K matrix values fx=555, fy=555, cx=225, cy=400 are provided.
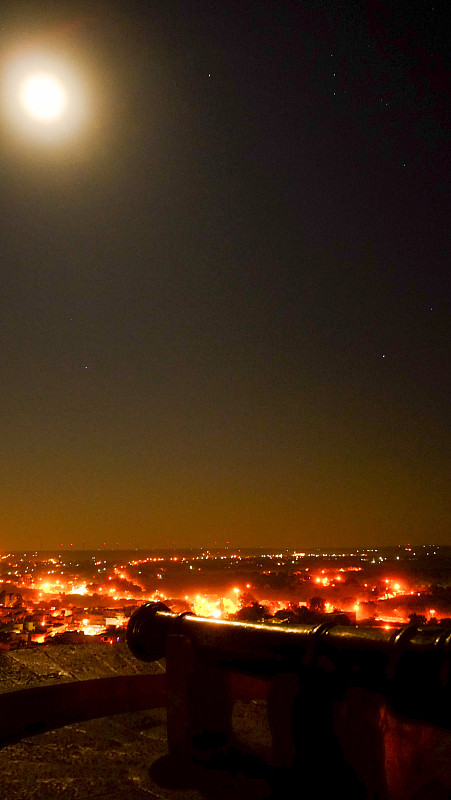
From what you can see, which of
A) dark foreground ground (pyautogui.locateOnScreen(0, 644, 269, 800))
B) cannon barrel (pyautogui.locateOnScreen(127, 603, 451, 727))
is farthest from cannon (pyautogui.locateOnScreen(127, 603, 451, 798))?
dark foreground ground (pyautogui.locateOnScreen(0, 644, 269, 800))

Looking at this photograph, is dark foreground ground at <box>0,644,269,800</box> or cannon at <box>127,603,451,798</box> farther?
dark foreground ground at <box>0,644,269,800</box>

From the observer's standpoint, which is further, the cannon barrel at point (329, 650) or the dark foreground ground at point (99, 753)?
the dark foreground ground at point (99, 753)

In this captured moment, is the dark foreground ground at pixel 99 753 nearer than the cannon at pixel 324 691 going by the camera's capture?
No

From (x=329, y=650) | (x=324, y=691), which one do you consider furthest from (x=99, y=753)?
(x=329, y=650)

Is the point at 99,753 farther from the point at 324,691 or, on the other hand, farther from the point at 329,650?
the point at 329,650

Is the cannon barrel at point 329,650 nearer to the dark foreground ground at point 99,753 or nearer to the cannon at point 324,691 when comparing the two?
the cannon at point 324,691

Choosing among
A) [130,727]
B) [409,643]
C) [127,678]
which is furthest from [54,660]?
[409,643]

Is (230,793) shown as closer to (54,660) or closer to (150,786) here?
(150,786)

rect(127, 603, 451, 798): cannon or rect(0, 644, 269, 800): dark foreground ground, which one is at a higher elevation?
rect(127, 603, 451, 798): cannon

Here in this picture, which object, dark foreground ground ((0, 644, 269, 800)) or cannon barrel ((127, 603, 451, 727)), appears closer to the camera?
cannon barrel ((127, 603, 451, 727))

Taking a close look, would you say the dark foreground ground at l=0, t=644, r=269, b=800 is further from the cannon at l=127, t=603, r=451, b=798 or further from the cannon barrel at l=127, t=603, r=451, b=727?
the cannon barrel at l=127, t=603, r=451, b=727

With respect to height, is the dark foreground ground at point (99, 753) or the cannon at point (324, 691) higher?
the cannon at point (324, 691)

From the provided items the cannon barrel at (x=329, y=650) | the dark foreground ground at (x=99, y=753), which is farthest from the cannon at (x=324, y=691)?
the dark foreground ground at (x=99, y=753)
